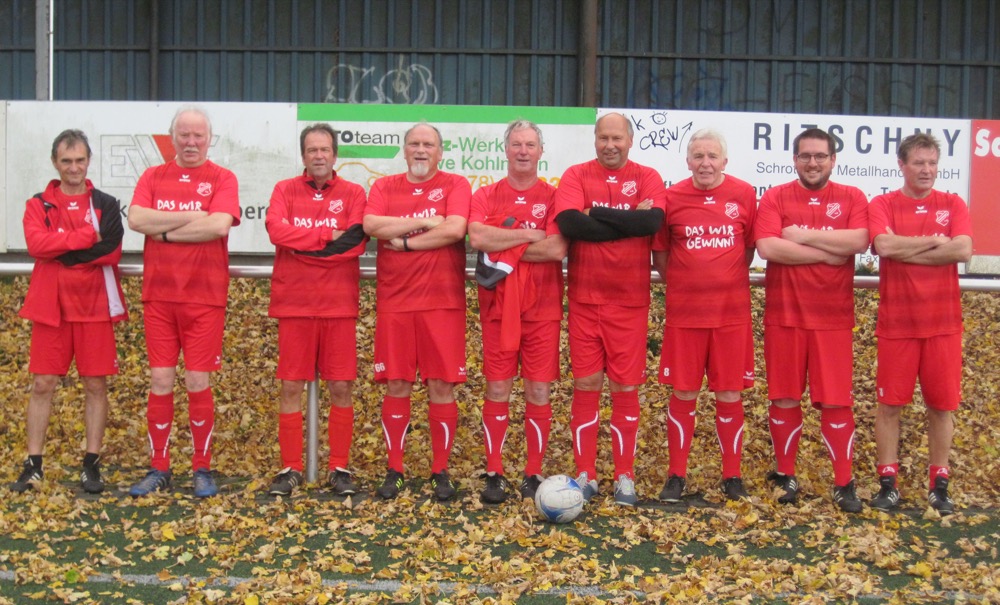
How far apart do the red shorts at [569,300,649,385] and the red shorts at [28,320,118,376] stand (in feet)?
8.82

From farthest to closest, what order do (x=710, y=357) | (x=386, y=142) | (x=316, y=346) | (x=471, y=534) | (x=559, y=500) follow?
(x=386, y=142)
(x=316, y=346)
(x=710, y=357)
(x=559, y=500)
(x=471, y=534)

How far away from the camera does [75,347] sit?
6219 millimetres

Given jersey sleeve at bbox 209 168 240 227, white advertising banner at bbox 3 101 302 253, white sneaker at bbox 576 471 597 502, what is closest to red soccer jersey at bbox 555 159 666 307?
white sneaker at bbox 576 471 597 502

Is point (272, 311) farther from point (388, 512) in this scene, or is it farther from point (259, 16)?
point (259, 16)

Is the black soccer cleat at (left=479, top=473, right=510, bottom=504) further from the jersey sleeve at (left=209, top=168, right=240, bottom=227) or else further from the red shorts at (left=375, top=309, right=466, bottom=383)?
the jersey sleeve at (left=209, top=168, right=240, bottom=227)

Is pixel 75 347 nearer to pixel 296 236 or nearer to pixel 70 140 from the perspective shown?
pixel 70 140

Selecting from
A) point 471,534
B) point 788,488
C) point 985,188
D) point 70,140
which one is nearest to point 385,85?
point 985,188

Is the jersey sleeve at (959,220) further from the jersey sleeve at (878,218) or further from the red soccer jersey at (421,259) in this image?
the red soccer jersey at (421,259)

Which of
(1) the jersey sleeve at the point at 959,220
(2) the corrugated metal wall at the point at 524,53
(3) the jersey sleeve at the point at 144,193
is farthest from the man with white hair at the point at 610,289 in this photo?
(2) the corrugated metal wall at the point at 524,53

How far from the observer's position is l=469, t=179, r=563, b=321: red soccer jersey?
5.91 m

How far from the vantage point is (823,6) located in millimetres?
15609

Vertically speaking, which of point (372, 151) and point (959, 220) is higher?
point (372, 151)

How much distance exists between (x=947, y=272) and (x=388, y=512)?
3.28 metres

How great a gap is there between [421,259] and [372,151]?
15.4 feet
